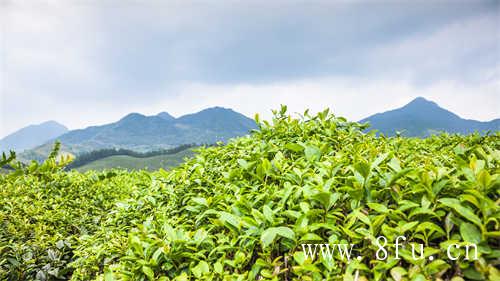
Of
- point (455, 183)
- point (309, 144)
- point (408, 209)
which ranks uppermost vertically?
point (309, 144)

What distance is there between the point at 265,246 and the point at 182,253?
0.41 m

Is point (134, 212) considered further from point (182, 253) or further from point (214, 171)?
point (182, 253)

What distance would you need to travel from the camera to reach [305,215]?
53.4 inches

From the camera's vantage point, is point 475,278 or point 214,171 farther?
point 214,171

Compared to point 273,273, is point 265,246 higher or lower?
higher

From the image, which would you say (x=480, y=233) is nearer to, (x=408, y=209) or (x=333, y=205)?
(x=408, y=209)

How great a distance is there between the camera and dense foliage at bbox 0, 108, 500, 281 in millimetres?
1131

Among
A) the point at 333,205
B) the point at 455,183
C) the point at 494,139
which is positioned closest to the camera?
the point at 455,183

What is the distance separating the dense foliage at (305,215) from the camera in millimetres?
1131

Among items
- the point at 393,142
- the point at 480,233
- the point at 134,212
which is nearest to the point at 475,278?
the point at 480,233

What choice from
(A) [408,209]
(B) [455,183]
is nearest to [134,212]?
(A) [408,209]

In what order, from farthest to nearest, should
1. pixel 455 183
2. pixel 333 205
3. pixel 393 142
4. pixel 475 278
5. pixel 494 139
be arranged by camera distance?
pixel 494 139 < pixel 393 142 < pixel 333 205 < pixel 455 183 < pixel 475 278

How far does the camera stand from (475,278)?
1.02 m

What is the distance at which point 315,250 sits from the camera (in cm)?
129
